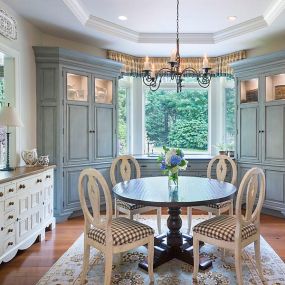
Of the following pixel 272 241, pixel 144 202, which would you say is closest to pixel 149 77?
pixel 144 202

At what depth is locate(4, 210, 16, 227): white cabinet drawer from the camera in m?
2.79

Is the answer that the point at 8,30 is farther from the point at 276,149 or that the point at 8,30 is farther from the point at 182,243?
the point at 276,149

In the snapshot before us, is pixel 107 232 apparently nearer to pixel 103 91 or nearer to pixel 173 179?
pixel 173 179

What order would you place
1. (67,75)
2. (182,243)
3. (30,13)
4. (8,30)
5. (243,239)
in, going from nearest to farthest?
(243,239) < (182,243) < (8,30) < (30,13) < (67,75)

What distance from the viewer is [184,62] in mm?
5473

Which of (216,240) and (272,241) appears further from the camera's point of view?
(272,241)

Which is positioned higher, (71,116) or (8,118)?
(71,116)

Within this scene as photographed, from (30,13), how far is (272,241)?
152 inches

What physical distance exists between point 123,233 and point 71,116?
2366mm

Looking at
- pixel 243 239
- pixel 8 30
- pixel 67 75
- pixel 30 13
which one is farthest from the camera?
pixel 67 75

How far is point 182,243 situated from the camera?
10.1 feet

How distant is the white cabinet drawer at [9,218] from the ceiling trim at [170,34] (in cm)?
A: 226

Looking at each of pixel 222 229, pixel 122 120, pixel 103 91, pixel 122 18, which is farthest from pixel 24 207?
pixel 122 120

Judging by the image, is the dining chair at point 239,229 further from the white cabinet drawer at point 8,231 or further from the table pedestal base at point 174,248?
the white cabinet drawer at point 8,231
